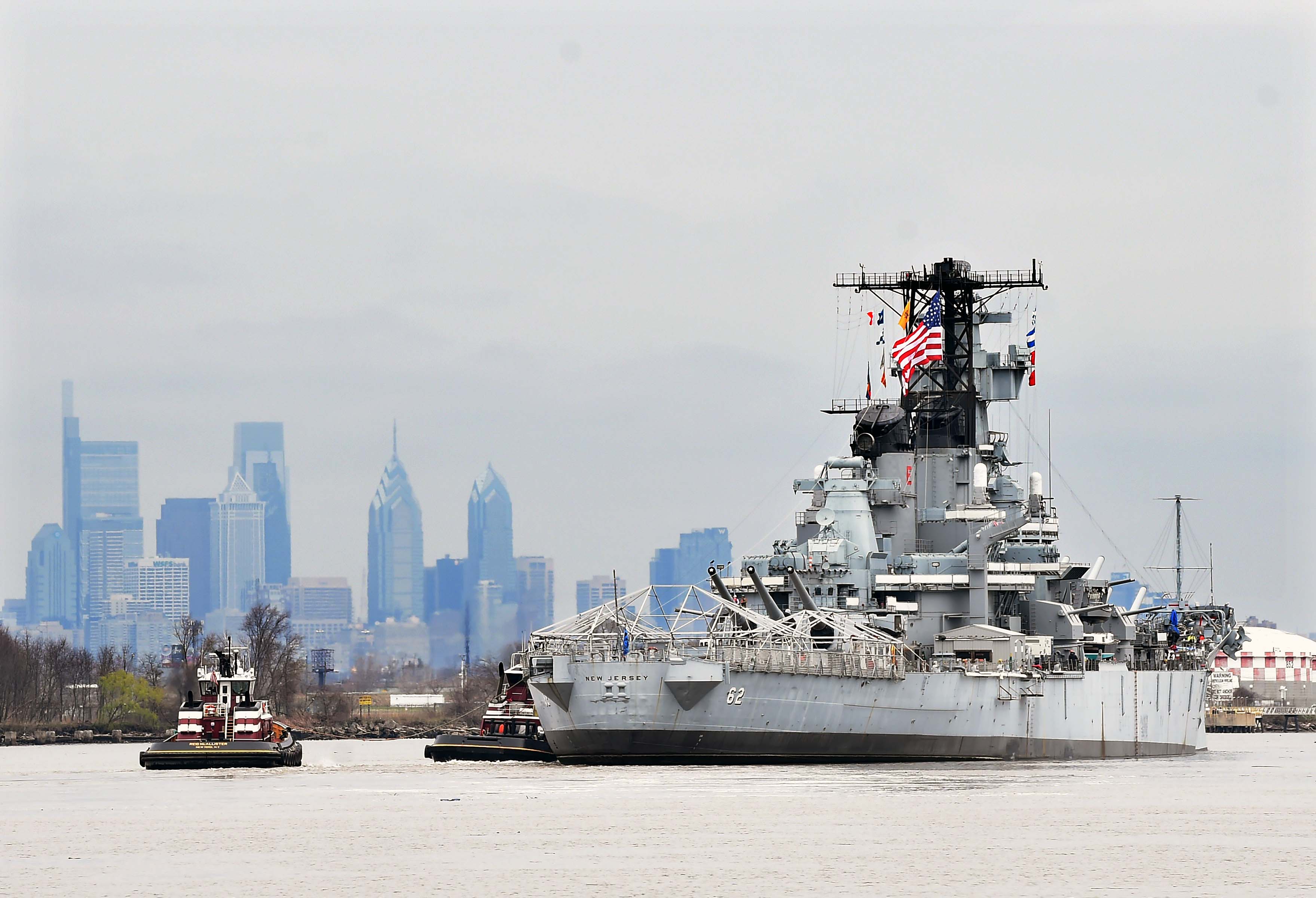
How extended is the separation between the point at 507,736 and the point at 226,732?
465 inches

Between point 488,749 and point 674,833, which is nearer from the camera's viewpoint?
point 674,833

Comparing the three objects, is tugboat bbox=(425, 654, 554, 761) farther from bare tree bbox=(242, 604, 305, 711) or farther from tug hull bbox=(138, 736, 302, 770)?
bare tree bbox=(242, 604, 305, 711)

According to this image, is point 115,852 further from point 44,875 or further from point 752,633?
point 752,633

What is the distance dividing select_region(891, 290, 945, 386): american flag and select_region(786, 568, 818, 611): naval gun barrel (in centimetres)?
1143

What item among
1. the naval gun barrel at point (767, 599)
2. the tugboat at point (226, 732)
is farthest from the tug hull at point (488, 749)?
the naval gun barrel at point (767, 599)

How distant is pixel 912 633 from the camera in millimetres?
79938

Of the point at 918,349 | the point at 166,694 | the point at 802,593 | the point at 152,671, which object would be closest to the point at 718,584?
the point at 802,593

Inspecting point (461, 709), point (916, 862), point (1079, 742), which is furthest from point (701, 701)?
point (461, 709)

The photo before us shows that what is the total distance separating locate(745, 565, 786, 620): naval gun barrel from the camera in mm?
75438

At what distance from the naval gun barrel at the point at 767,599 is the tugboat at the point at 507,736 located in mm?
11520

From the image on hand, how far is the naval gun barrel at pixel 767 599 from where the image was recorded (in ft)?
247

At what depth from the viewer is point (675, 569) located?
196 meters

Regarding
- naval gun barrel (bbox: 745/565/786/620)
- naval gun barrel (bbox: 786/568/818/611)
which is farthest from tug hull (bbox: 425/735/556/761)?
naval gun barrel (bbox: 786/568/818/611)

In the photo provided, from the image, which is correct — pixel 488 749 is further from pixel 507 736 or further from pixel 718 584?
pixel 718 584
